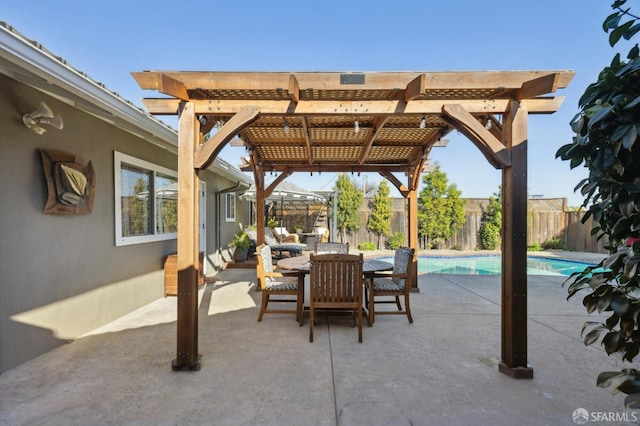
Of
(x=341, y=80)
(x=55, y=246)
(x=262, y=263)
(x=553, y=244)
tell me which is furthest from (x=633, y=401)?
(x=553, y=244)

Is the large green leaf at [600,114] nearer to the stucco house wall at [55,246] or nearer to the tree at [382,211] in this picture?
the stucco house wall at [55,246]

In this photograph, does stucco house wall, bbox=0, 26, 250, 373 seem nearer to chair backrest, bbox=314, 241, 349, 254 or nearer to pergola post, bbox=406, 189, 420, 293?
chair backrest, bbox=314, 241, 349, 254

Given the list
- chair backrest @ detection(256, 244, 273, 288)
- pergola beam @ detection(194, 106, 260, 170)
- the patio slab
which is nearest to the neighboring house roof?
pergola beam @ detection(194, 106, 260, 170)

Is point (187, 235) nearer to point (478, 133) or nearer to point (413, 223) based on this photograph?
point (478, 133)

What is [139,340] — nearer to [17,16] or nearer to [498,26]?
[17,16]

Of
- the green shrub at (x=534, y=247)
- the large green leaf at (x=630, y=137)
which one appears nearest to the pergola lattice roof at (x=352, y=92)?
the large green leaf at (x=630, y=137)

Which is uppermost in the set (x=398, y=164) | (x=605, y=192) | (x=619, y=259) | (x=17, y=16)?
(x=17, y=16)

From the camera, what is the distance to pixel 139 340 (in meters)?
3.49

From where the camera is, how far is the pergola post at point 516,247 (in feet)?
9.12

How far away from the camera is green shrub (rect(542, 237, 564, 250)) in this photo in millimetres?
13570

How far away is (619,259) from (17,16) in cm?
876

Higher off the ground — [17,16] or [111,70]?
[111,70]

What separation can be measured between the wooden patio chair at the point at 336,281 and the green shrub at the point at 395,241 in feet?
33.3

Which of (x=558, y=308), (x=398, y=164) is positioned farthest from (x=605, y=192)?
(x=398, y=164)
